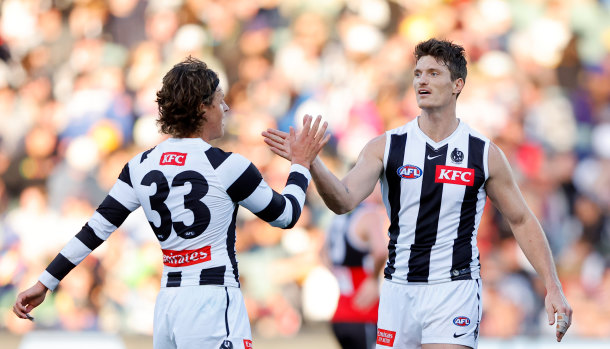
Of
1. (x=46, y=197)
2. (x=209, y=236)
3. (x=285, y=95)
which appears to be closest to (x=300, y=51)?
(x=285, y=95)

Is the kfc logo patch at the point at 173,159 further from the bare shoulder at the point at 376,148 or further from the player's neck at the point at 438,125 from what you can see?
the player's neck at the point at 438,125

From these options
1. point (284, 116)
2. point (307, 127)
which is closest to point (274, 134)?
point (307, 127)

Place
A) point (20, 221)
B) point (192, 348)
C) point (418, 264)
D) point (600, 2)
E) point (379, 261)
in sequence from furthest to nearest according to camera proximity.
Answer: point (600, 2) → point (20, 221) → point (379, 261) → point (418, 264) → point (192, 348)

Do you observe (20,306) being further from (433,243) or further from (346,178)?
(433,243)

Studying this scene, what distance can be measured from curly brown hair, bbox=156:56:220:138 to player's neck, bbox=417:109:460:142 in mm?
1283

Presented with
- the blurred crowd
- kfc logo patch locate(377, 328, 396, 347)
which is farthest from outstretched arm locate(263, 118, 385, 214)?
the blurred crowd

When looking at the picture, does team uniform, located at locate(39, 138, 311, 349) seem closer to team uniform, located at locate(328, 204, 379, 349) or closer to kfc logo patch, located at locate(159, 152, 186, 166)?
kfc logo patch, located at locate(159, 152, 186, 166)

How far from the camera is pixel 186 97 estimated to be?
11.3 feet

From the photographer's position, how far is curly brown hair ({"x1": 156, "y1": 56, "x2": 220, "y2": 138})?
3.47 metres

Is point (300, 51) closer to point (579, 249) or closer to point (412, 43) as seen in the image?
point (412, 43)

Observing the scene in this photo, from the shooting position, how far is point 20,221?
9.52m

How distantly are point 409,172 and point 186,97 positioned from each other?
1283mm

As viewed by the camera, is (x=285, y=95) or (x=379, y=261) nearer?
(x=379, y=261)

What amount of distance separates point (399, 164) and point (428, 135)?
0.76 feet
